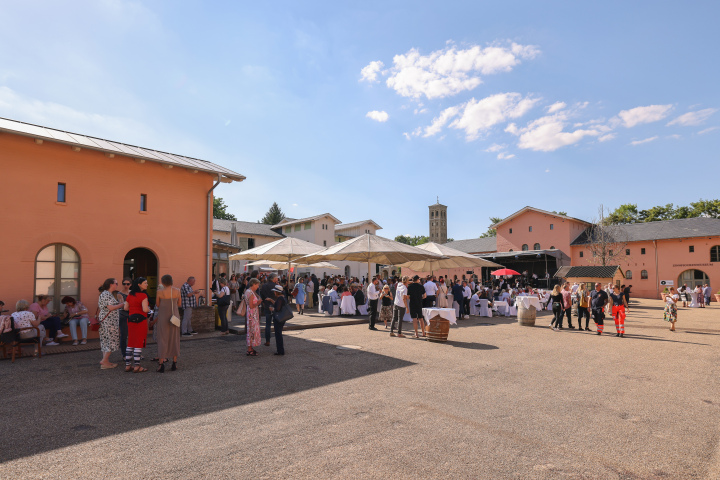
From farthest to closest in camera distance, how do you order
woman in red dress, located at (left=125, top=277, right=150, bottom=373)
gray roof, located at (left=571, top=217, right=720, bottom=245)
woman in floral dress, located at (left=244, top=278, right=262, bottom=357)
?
gray roof, located at (left=571, top=217, right=720, bottom=245) < woman in floral dress, located at (left=244, top=278, right=262, bottom=357) < woman in red dress, located at (left=125, top=277, right=150, bottom=373)

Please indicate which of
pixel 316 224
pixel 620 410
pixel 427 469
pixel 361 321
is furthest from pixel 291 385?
pixel 316 224

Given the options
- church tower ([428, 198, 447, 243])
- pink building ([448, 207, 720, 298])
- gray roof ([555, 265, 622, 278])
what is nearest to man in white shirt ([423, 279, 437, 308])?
gray roof ([555, 265, 622, 278])

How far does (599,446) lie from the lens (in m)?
3.92

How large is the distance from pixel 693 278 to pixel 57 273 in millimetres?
39294

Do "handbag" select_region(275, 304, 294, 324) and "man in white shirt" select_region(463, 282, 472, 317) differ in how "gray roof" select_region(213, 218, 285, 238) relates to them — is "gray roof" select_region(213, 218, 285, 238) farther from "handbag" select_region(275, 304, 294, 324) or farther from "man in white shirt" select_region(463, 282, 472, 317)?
"handbag" select_region(275, 304, 294, 324)

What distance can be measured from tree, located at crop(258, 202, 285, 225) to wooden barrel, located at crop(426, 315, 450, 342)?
57.2 m

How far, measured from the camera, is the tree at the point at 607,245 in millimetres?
33084

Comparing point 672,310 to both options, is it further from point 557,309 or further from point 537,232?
point 537,232

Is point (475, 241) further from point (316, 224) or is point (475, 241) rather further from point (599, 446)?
point (599, 446)

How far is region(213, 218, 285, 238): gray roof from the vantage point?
129 feet

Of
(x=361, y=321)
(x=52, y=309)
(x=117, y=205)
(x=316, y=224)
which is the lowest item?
(x=361, y=321)

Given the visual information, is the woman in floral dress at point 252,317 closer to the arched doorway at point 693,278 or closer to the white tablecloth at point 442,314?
the white tablecloth at point 442,314

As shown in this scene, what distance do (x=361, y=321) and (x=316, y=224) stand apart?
93.8 ft

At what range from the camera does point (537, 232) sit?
3947cm
